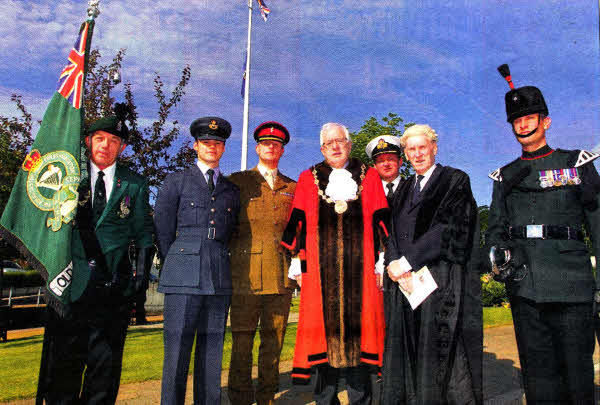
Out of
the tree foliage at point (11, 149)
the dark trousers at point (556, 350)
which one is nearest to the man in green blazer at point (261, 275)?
the dark trousers at point (556, 350)

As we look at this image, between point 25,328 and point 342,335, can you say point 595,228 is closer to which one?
point 342,335

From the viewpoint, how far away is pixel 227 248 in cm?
391

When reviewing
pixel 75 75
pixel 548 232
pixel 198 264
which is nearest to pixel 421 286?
pixel 548 232

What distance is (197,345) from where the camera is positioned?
370 centimetres

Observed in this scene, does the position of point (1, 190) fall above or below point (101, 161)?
above

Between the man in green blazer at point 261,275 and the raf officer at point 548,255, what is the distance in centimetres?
195

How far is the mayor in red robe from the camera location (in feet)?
11.6

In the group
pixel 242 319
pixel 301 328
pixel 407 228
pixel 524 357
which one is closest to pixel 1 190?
pixel 242 319

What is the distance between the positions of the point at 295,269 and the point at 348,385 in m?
1.07

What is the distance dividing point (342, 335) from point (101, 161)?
8.28 ft

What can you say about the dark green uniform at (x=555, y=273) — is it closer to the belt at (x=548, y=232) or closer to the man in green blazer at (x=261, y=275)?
the belt at (x=548, y=232)

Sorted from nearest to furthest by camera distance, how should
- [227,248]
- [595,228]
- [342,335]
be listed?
[595,228]
[342,335]
[227,248]

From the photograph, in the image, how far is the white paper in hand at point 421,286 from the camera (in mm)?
3234

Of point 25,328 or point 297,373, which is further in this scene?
point 25,328
